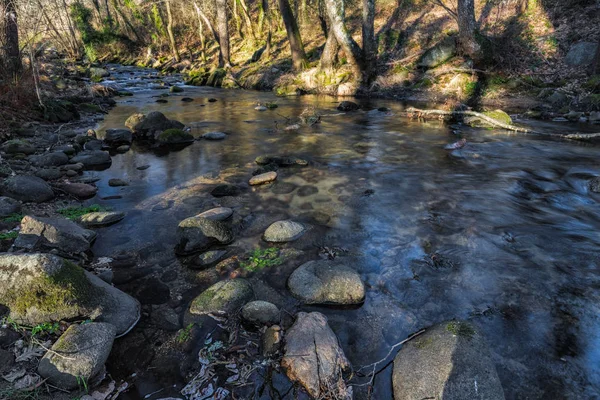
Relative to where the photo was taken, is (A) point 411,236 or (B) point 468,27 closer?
(A) point 411,236

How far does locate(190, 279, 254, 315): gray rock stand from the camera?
3.51 meters

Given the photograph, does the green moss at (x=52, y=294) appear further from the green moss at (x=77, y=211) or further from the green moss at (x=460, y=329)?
the green moss at (x=460, y=329)

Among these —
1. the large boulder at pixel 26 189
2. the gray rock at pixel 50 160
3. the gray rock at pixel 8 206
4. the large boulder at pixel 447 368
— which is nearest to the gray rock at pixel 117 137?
the gray rock at pixel 50 160

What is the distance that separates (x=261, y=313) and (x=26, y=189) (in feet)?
16.5

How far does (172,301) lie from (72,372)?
→ 1236 mm

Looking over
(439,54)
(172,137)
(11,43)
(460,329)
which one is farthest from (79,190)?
(439,54)

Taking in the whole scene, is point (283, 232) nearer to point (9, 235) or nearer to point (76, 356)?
point (76, 356)

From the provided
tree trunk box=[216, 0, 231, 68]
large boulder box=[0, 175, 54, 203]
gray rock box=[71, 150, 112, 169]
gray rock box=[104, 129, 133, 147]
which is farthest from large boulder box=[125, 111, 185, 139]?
tree trunk box=[216, 0, 231, 68]

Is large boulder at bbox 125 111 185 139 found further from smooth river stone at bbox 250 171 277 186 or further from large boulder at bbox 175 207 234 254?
large boulder at bbox 175 207 234 254

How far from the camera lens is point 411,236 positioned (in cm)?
508

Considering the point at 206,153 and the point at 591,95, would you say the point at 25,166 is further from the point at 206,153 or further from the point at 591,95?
the point at 591,95

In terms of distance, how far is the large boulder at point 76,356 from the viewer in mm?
2559

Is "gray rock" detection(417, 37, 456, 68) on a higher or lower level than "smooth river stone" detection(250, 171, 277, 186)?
higher

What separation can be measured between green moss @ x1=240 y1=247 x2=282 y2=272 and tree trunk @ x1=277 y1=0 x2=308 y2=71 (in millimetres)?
18293
